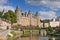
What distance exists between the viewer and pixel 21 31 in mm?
6062

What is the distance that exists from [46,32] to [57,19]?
15.3 feet

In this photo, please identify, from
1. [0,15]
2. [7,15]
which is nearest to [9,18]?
[7,15]

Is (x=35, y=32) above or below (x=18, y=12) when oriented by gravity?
below

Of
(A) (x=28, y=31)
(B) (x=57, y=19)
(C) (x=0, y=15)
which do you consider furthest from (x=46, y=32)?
(B) (x=57, y=19)

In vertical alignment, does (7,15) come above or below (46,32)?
above

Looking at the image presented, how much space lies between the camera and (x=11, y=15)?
9188 millimetres

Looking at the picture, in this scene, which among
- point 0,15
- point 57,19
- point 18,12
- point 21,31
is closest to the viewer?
point 21,31

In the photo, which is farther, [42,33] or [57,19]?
[57,19]

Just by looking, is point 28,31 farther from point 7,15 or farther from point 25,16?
point 25,16

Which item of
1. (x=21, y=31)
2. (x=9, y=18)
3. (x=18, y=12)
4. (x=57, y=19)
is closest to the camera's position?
(x=21, y=31)

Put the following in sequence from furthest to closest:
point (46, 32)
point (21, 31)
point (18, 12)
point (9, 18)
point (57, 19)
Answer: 1. point (18, 12)
2. point (57, 19)
3. point (9, 18)
4. point (46, 32)
5. point (21, 31)

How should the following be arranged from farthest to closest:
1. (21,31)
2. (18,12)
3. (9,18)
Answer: (18,12), (9,18), (21,31)

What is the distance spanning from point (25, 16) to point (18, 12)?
0.48 metres

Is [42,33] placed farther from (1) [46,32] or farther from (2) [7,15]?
(2) [7,15]
